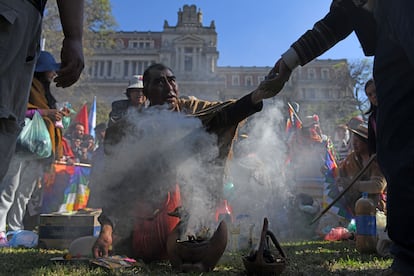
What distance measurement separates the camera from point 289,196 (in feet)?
19.4

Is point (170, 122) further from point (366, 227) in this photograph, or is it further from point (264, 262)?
point (366, 227)

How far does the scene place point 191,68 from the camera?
53.1 metres

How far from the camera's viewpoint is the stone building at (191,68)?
5041cm

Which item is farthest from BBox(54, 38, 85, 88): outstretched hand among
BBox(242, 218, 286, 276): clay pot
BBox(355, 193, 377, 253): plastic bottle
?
BBox(355, 193, 377, 253): plastic bottle

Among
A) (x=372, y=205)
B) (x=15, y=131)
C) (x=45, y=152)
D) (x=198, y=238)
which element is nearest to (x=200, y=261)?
(x=198, y=238)

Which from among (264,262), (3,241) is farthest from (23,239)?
(264,262)

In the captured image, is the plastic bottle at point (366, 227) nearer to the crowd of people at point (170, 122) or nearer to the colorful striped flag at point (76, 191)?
the crowd of people at point (170, 122)

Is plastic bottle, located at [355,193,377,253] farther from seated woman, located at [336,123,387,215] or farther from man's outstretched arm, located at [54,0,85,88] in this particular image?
man's outstretched arm, located at [54,0,85,88]

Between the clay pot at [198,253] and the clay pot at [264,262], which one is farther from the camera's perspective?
the clay pot at [198,253]

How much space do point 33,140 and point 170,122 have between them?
197cm

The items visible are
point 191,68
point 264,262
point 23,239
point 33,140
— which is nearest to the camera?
point 264,262

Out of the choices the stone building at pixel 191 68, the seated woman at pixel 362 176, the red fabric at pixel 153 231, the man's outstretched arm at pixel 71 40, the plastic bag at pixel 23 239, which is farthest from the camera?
the stone building at pixel 191 68

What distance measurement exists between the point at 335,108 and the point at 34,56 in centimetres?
4377

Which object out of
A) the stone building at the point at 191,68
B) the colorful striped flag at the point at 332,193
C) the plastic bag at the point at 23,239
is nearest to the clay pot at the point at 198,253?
the plastic bag at the point at 23,239
